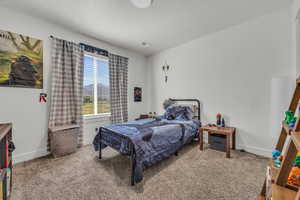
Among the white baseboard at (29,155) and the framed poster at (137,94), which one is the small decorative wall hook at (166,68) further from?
the white baseboard at (29,155)

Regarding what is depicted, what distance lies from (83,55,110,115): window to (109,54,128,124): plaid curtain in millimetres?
155

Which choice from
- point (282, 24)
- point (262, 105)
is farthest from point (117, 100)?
point (282, 24)

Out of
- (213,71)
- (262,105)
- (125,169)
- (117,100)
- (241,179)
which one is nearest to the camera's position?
(241,179)

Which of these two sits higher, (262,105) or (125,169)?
(262,105)

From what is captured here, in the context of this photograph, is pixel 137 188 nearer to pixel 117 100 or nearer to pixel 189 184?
pixel 189 184

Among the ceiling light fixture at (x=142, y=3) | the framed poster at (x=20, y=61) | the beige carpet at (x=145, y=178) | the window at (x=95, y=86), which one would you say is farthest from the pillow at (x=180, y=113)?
the framed poster at (x=20, y=61)

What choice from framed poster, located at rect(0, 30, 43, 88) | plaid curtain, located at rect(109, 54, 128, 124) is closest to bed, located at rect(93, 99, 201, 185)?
plaid curtain, located at rect(109, 54, 128, 124)

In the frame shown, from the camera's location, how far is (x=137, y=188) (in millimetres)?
1663

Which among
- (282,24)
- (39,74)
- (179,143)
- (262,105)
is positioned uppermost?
(282,24)

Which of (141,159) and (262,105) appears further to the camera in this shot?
(262,105)

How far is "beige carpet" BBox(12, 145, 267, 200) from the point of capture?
1555 mm

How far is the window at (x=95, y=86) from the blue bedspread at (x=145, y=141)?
1219mm

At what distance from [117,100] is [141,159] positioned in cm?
230

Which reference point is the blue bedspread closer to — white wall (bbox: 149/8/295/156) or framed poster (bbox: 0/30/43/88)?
white wall (bbox: 149/8/295/156)
